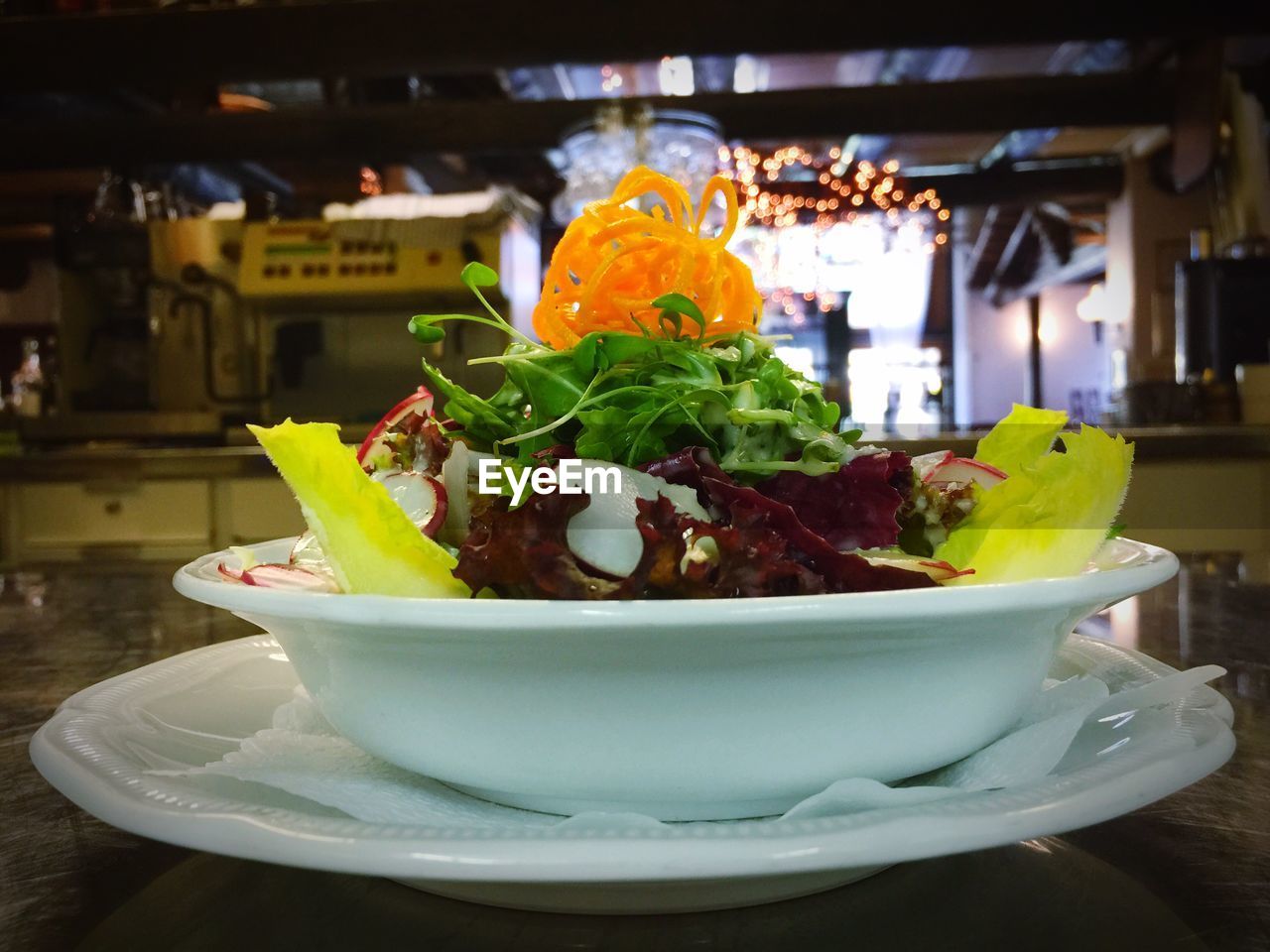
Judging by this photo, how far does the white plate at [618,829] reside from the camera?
0.92 ft

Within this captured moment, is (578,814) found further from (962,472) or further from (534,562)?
(962,472)

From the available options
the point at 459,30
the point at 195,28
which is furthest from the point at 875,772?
the point at 195,28

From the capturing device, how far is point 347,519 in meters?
0.40

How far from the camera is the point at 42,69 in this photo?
3029 millimetres

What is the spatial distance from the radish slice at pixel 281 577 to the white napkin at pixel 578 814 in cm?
7

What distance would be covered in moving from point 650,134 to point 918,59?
190 centimetres

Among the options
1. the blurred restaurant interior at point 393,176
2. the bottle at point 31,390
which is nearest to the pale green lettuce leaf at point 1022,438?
the blurred restaurant interior at point 393,176

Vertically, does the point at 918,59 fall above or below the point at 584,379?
above

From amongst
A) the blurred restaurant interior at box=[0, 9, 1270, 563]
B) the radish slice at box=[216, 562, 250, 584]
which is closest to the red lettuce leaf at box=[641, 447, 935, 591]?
the radish slice at box=[216, 562, 250, 584]

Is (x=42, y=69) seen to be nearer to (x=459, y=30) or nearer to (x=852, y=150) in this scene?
(x=459, y=30)

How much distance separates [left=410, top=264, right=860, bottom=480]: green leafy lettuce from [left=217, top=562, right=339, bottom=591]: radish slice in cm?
→ 13

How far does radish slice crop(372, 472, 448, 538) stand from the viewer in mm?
505

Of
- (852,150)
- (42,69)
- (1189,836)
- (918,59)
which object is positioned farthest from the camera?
(852,150)

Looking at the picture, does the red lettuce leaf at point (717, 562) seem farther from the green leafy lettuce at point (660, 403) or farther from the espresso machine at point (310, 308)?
the espresso machine at point (310, 308)
